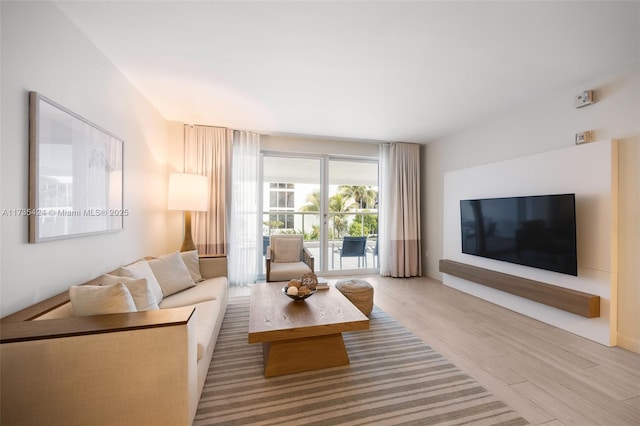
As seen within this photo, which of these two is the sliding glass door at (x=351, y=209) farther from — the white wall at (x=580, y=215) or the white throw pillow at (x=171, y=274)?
the white throw pillow at (x=171, y=274)

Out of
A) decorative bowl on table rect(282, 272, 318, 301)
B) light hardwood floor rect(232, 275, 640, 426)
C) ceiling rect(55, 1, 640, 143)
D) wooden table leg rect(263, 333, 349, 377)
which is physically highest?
ceiling rect(55, 1, 640, 143)

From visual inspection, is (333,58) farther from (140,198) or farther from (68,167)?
(140,198)

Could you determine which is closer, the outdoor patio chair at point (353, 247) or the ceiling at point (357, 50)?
the ceiling at point (357, 50)

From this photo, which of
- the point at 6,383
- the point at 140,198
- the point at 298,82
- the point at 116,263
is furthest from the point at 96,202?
the point at 298,82

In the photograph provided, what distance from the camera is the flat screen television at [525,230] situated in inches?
103

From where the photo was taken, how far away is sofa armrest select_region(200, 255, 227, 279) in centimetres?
308

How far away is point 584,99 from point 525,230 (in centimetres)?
142

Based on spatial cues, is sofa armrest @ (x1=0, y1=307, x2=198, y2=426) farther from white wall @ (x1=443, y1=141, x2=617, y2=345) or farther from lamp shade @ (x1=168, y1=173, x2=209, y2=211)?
white wall @ (x1=443, y1=141, x2=617, y2=345)

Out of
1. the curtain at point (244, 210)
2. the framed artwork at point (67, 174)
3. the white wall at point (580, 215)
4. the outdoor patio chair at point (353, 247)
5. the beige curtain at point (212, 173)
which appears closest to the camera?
the framed artwork at point (67, 174)

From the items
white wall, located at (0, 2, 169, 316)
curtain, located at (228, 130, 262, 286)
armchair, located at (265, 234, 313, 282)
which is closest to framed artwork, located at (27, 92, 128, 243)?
white wall, located at (0, 2, 169, 316)

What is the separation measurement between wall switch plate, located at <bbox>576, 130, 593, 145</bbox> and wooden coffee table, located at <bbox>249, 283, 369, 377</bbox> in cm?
285

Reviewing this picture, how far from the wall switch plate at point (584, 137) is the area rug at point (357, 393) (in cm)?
258

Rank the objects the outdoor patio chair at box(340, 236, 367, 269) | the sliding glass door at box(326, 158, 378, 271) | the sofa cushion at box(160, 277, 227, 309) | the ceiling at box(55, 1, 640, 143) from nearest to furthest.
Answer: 1. the ceiling at box(55, 1, 640, 143)
2. the sofa cushion at box(160, 277, 227, 309)
3. the outdoor patio chair at box(340, 236, 367, 269)
4. the sliding glass door at box(326, 158, 378, 271)

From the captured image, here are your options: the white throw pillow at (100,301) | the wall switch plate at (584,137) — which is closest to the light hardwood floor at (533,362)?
the wall switch plate at (584,137)
